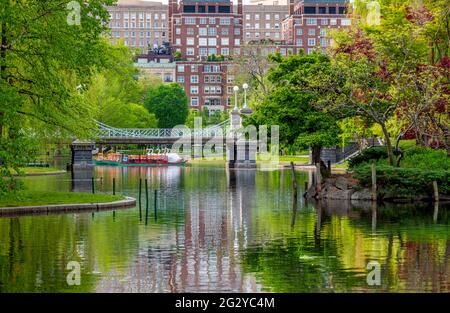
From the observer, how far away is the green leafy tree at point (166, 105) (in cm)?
18512

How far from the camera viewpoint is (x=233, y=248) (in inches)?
1228

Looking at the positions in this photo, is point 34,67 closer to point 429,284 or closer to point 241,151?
point 429,284

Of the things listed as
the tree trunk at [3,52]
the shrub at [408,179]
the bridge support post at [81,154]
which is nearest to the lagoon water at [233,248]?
the shrub at [408,179]

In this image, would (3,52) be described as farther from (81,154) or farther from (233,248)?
(81,154)

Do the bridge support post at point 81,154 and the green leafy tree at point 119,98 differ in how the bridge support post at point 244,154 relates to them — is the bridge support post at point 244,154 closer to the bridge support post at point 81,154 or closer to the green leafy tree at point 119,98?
the bridge support post at point 81,154

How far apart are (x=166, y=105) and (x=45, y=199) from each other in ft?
462

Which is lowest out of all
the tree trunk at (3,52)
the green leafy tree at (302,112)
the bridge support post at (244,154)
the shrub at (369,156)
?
the bridge support post at (244,154)

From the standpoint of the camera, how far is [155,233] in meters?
35.4

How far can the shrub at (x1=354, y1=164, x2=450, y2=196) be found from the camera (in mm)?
51812

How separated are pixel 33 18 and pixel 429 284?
23367mm

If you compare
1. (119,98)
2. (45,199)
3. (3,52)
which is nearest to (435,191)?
(45,199)

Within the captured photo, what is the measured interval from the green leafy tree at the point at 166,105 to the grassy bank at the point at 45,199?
137 meters

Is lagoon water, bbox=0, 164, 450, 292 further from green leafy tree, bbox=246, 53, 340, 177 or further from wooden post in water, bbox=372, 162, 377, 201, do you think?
green leafy tree, bbox=246, 53, 340, 177

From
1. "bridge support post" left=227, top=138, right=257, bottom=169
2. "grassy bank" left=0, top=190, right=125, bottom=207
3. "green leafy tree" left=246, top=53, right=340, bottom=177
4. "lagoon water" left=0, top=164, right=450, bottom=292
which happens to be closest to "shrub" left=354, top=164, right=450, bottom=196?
"lagoon water" left=0, top=164, right=450, bottom=292
